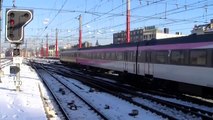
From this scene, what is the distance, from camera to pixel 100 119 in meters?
13.0

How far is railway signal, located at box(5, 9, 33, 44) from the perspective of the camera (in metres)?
15.6

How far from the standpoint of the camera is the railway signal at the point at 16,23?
1560 cm

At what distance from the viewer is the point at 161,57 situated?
69.9ft

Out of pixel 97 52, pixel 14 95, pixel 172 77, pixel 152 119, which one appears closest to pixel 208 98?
pixel 172 77

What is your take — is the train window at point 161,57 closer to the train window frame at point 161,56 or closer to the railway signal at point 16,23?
the train window frame at point 161,56

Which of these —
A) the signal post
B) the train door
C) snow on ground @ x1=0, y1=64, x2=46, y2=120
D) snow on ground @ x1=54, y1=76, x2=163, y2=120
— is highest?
the signal post

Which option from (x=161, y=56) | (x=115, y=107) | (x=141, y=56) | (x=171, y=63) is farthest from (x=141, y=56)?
(x=115, y=107)

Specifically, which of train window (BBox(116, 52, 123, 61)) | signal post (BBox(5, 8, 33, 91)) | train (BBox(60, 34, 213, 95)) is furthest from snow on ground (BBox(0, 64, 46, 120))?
train window (BBox(116, 52, 123, 61))

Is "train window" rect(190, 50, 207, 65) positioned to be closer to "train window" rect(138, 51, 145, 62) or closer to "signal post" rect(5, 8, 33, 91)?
"train window" rect(138, 51, 145, 62)

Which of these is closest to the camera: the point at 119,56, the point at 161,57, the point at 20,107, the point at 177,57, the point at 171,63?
the point at 20,107

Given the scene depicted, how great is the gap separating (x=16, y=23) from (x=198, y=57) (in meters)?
7.81

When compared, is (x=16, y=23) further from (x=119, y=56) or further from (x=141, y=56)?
(x=119, y=56)

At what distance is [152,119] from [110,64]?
20592 millimetres

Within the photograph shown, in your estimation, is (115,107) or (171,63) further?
(171,63)
